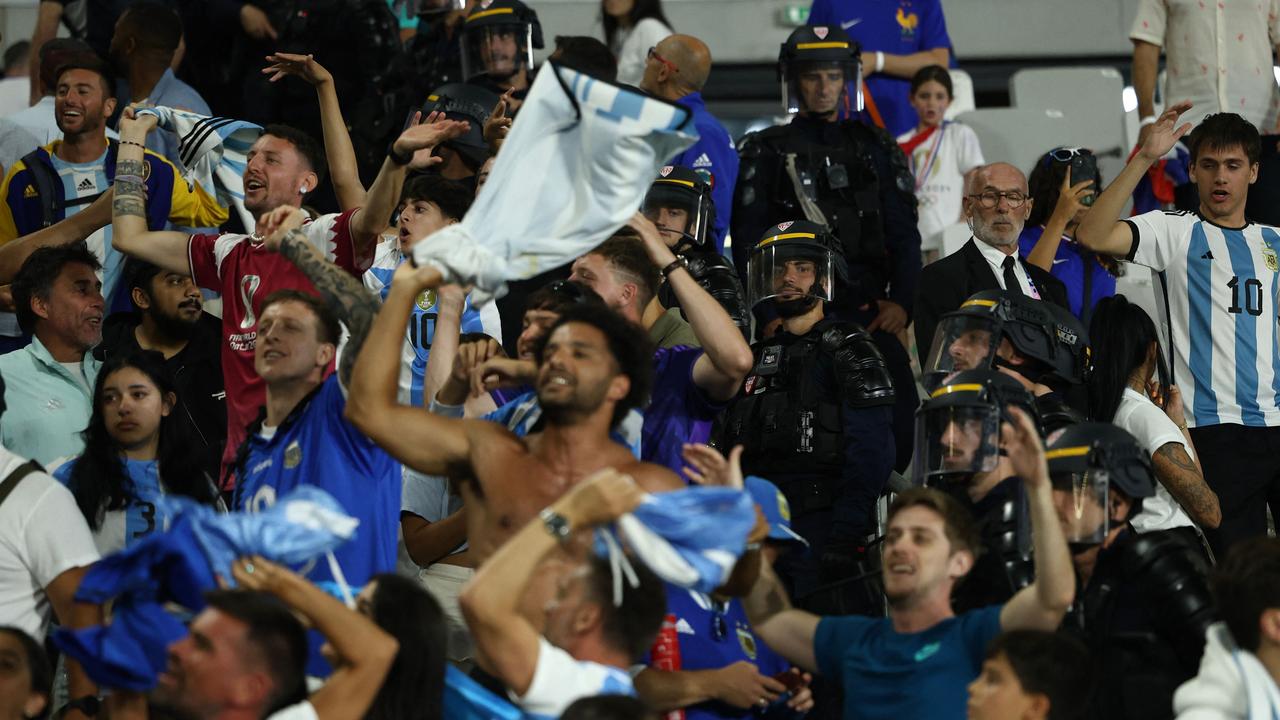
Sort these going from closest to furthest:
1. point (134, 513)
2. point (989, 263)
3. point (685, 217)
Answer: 1. point (134, 513)
2. point (685, 217)
3. point (989, 263)

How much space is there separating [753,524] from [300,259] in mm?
2049

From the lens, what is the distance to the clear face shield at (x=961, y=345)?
7207 mm

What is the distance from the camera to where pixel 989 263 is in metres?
8.50

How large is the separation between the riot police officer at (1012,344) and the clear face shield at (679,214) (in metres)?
1.28

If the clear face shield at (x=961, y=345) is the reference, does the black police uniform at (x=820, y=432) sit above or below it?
below

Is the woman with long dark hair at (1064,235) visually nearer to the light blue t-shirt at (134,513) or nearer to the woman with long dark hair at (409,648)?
the light blue t-shirt at (134,513)

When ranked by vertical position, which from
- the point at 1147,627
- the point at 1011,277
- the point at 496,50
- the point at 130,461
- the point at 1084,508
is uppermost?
the point at 496,50

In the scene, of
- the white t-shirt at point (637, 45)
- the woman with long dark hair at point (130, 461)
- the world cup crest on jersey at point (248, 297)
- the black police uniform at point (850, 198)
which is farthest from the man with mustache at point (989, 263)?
the woman with long dark hair at point (130, 461)

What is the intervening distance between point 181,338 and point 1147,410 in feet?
13.8

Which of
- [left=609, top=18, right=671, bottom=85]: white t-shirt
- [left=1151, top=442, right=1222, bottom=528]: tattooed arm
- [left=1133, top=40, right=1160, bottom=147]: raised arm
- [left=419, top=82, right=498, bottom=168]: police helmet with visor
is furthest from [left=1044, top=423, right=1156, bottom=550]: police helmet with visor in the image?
[left=609, top=18, right=671, bottom=85]: white t-shirt

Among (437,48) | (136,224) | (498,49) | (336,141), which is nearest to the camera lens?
(136,224)

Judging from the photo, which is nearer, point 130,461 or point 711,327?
point 711,327

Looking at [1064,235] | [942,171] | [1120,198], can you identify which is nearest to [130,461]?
[1120,198]

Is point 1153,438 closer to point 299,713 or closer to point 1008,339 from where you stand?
point 1008,339
